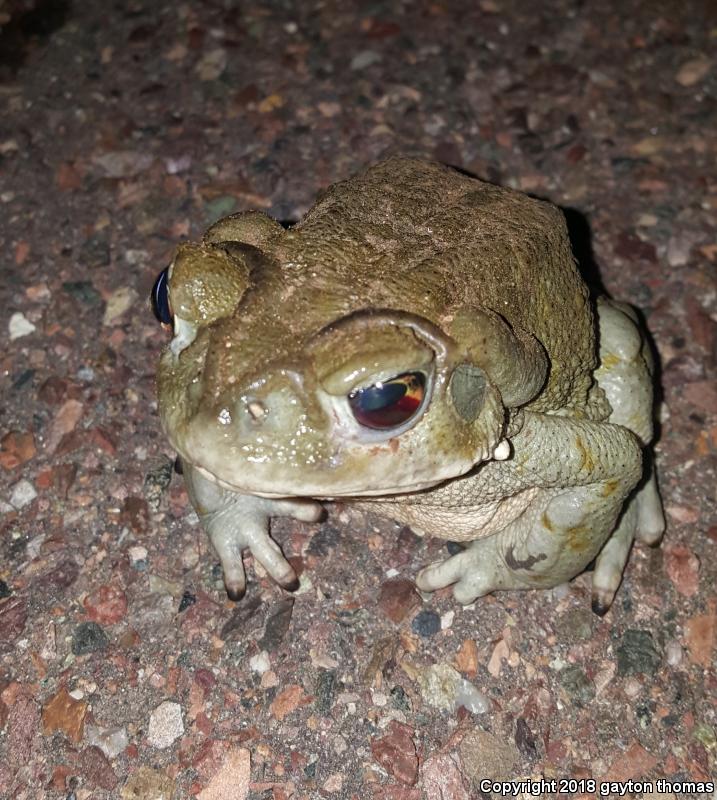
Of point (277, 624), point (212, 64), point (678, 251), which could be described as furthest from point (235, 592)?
point (212, 64)

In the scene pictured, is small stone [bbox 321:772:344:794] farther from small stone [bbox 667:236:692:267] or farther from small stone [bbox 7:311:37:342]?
small stone [bbox 667:236:692:267]

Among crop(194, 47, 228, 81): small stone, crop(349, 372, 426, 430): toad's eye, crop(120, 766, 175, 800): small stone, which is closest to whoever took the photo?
crop(349, 372, 426, 430): toad's eye

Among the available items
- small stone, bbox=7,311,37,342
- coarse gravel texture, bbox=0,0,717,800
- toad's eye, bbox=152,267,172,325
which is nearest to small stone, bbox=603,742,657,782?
coarse gravel texture, bbox=0,0,717,800

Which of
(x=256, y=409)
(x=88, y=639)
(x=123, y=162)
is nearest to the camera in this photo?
(x=256, y=409)

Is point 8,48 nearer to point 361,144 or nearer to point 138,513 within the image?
point 361,144

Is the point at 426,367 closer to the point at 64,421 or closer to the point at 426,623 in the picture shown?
the point at 426,623

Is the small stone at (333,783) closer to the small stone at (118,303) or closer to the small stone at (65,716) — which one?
the small stone at (65,716)

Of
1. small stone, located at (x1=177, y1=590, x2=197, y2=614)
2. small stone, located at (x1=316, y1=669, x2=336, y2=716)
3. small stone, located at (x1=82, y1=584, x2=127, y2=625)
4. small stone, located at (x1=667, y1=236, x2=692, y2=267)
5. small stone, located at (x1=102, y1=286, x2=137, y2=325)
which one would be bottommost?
small stone, located at (x1=316, y1=669, x2=336, y2=716)
